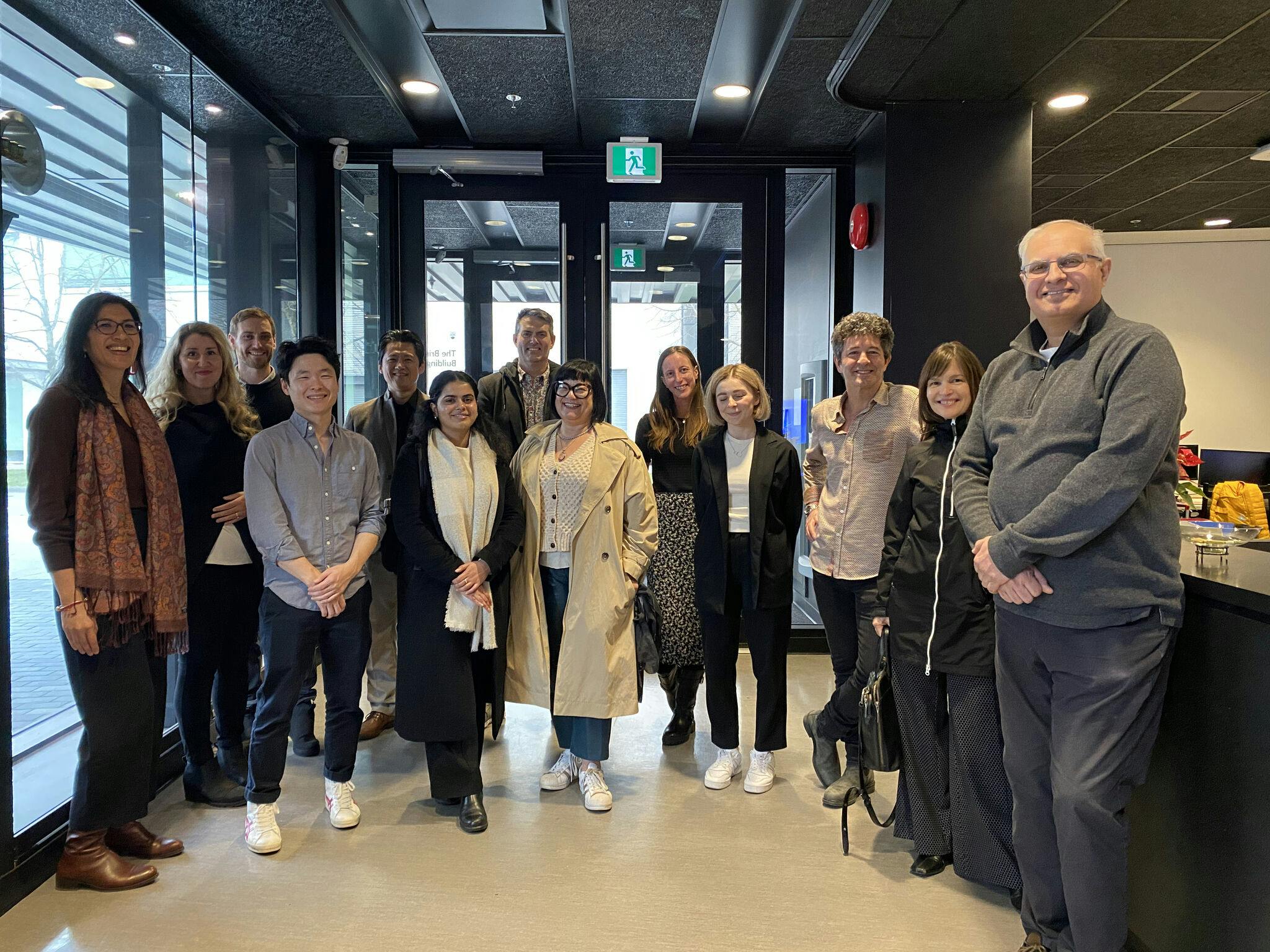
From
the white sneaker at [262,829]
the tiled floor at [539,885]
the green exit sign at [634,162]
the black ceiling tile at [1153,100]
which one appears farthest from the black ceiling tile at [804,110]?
the white sneaker at [262,829]

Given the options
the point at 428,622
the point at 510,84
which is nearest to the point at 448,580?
the point at 428,622

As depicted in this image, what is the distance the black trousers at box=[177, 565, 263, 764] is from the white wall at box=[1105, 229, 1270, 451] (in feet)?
24.8

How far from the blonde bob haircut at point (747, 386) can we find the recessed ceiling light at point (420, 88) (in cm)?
224

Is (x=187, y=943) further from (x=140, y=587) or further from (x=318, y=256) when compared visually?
(x=318, y=256)

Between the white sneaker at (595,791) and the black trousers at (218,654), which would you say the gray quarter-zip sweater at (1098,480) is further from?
the black trousers at (218,654)

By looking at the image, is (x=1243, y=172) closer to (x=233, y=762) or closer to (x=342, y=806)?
(x=342, y=806)

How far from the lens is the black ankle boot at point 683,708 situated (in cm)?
379

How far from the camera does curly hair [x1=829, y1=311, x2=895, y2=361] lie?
2.99m

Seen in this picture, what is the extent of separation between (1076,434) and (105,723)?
8.88 feet

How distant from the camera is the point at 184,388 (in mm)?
3084

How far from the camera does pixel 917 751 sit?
103 inches

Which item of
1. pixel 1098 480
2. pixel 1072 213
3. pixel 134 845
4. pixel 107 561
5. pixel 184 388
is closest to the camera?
pixel 1098 480

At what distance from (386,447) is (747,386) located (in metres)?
1.57

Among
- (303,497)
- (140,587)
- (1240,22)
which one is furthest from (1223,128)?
(140,587)
